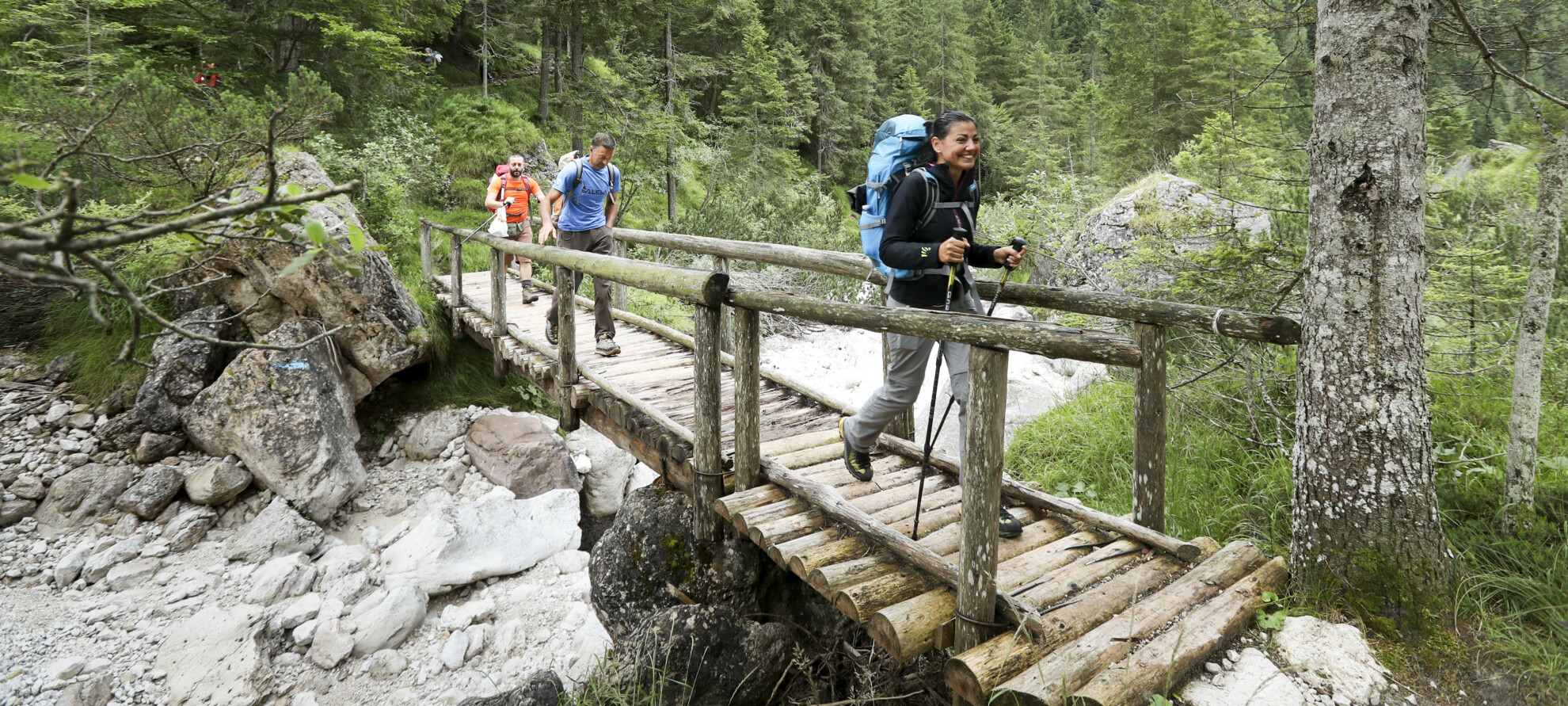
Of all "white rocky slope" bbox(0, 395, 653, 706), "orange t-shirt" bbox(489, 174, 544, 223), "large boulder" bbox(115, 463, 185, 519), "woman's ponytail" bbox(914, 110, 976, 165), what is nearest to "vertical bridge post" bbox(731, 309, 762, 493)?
"woman's ponytail" bbox(914, 110, 976, 165)

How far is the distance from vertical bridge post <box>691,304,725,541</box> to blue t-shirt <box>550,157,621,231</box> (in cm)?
313

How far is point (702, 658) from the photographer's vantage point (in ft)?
15.1

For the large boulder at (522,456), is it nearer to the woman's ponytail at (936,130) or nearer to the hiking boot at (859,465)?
the hiking boot at (859,465)

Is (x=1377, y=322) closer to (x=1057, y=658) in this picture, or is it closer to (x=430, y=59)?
(x=1057, y=658)

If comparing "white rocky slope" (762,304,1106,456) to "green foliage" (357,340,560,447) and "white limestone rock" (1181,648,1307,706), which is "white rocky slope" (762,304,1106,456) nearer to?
"green foliage" (357,340,560,447)

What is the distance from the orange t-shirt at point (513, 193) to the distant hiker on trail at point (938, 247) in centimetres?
658

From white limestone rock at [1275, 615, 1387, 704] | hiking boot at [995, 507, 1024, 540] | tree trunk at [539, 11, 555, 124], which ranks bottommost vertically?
white limestone rock at [1275, 615, 1387, 704]

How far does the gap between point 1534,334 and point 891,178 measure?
10.3 feet

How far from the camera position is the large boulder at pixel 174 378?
8.92 metres

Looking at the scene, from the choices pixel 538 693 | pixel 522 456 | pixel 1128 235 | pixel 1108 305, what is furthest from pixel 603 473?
pixel 1128 235

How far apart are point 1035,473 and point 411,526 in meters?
7.00

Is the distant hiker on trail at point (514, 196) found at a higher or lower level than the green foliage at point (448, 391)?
higher

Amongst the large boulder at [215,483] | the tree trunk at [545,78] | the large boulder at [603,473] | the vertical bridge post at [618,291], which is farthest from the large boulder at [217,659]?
the tree trunk at [545,78]

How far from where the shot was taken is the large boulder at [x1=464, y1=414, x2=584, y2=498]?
9570mm
